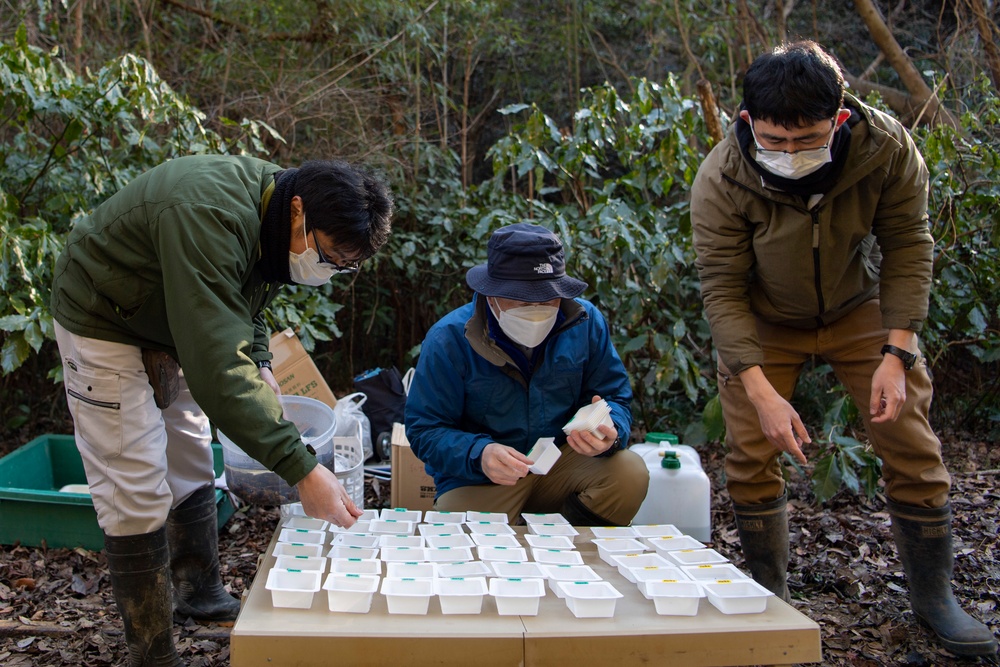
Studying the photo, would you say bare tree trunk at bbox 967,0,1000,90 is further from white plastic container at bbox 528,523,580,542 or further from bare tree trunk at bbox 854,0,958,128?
white plastic container at bbox 528,523,580,542

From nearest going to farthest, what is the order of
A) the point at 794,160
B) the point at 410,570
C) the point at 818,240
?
the point at 410,570 → the point at 794,160 → the point at 818,240

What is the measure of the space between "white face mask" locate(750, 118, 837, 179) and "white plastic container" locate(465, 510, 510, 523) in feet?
4.32

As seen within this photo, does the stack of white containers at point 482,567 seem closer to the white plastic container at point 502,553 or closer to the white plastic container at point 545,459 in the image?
the white plastic container at point 502,553

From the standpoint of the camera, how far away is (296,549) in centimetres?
226

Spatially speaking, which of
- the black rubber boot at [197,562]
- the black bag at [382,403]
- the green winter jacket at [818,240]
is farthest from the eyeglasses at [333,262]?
the black bag at [382,403]

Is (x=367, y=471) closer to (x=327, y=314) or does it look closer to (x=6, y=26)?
(x=327, y=314)

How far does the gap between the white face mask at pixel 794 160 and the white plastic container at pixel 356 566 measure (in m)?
1.55

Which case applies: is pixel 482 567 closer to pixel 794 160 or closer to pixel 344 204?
pixel 344 204

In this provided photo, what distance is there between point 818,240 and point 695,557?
991 mm

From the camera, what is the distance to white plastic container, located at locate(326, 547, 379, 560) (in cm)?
224

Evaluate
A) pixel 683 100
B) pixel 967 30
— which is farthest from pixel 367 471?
pixel 967 30

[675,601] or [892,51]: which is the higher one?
[892,51]

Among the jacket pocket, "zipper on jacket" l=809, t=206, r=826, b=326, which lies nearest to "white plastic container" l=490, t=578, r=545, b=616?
the jacket pocket

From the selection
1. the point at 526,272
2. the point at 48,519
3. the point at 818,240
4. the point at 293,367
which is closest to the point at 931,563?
the point at 818,240
